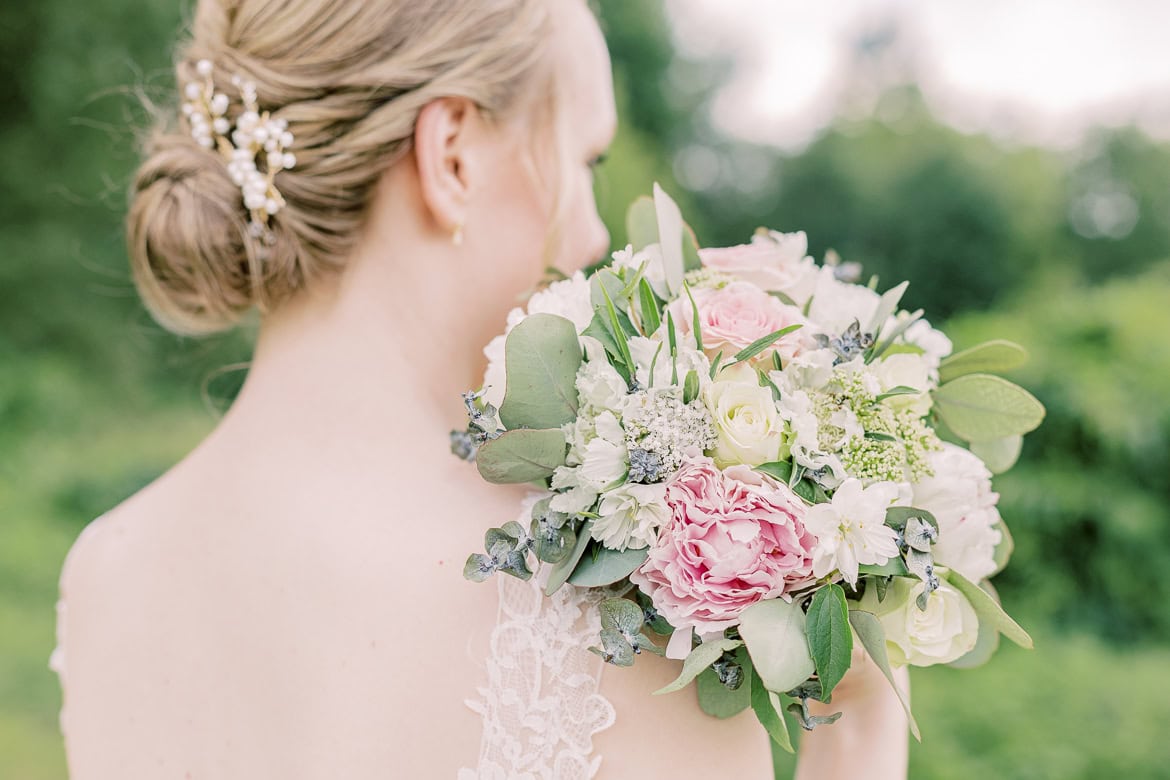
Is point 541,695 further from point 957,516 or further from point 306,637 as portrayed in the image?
point 957,516

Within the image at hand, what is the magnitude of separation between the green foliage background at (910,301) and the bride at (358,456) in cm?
41

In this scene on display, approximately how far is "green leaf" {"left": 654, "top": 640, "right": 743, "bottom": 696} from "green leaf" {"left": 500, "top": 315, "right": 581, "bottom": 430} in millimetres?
325

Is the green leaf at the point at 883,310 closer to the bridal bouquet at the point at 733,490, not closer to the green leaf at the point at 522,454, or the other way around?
the bridal bouquet at the point at 733,490

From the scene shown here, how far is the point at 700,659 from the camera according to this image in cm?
109

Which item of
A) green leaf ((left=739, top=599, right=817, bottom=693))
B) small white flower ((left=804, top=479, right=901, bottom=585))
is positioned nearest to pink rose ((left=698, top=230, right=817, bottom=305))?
small white flower ((left=804, top=479, right=901, bottom=585))

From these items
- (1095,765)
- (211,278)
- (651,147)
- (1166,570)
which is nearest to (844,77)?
(651,147)

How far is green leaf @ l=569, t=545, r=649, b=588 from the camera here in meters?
1.15

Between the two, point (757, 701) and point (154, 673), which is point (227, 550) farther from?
point (757, 701)

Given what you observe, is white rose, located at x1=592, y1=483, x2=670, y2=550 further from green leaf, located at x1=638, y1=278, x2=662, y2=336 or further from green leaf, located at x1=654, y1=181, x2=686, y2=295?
green leaf, located at x1=654, y1=181, x2=686, y2=295

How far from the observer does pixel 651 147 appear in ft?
51.1

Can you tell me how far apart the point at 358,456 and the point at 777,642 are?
0.66 m

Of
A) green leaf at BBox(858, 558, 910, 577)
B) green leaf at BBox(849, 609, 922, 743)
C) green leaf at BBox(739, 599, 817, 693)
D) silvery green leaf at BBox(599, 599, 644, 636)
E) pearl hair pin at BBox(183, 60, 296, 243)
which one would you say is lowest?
green leaf at BBox(849, 609, 922, 743)

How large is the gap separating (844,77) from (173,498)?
2362 centimetres

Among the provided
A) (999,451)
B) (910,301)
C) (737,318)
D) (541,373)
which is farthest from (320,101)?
(910,301)
